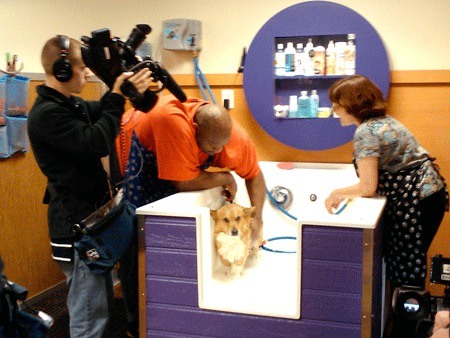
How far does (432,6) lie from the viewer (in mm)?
2607

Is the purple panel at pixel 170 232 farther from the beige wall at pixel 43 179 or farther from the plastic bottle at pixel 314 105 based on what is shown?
the plastic bottle at pixel 314 105

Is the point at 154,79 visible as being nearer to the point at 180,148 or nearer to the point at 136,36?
the point at 136,36

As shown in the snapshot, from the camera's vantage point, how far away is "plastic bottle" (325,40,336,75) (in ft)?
8.75

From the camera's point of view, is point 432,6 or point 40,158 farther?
point 432,6

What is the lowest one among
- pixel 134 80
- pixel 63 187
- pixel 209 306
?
pixel 209 306

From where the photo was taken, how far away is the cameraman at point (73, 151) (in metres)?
1.66

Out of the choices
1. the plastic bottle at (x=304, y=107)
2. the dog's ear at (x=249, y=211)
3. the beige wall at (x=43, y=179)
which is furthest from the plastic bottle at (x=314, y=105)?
the dog's ear at (x=249, y=211)

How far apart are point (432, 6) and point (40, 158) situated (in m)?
2.03

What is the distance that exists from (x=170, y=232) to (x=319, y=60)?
4.48 ft

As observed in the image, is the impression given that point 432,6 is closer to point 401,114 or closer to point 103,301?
point 401,114

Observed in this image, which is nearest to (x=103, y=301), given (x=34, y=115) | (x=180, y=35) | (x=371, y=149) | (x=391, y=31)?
(x=34, y=115)

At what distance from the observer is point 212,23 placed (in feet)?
9.75

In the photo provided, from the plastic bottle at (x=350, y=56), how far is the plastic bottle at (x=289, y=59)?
0.27 metres

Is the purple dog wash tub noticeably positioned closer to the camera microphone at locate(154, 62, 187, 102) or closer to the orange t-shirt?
the orange t-shirt
